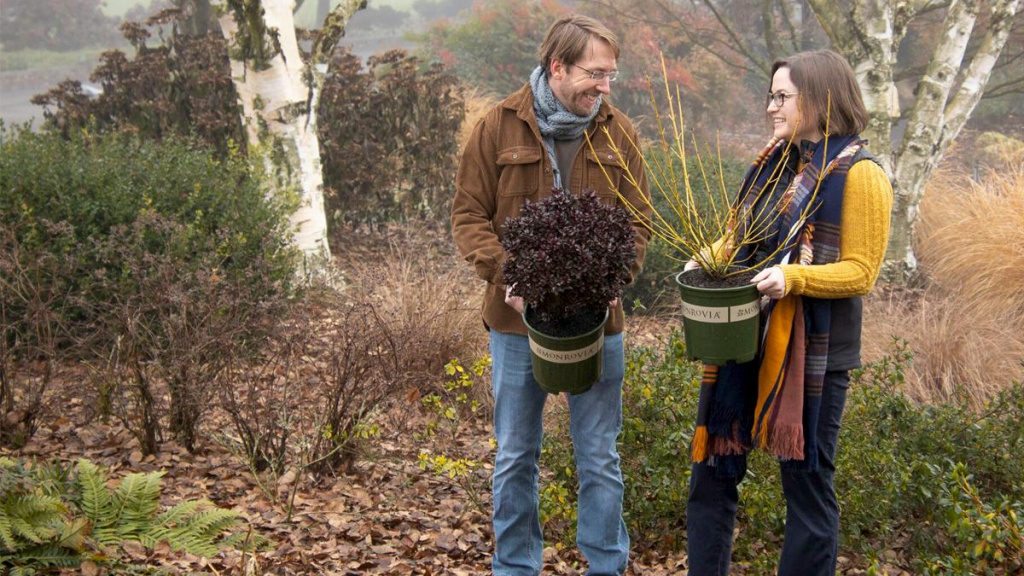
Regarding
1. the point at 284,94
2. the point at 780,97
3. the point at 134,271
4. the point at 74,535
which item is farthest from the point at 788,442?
the point at 284,94

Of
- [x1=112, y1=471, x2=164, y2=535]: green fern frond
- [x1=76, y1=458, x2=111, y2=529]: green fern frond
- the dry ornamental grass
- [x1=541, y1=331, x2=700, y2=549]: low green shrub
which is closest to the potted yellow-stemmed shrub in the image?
[x1=541, y1=331, x2=700, y2=549]: low green shrub

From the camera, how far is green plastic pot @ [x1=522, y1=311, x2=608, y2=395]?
278cm

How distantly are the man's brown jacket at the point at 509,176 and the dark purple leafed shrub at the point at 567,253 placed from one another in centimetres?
26

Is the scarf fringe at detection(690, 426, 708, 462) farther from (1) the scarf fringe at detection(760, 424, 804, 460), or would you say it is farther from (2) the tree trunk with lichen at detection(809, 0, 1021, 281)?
(2) the tree trunk with lichen at detection(809, 0, 1021, 281)

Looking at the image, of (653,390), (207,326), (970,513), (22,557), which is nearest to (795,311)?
(970,513)

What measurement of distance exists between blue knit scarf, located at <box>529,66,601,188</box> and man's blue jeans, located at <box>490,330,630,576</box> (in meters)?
0.63

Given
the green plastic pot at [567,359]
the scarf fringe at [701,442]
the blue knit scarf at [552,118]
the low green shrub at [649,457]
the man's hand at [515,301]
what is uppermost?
the blue knit scarf at [552,118]

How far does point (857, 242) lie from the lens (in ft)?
9.12

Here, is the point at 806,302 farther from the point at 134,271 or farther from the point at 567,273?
the point at 134,271

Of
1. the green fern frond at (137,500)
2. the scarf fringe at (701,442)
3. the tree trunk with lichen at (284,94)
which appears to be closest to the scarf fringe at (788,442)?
the scarf fringe at (701,442)

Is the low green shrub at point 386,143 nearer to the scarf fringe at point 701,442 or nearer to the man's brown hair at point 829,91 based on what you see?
the scarf fringe at point 701,442

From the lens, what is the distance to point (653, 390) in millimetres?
4023

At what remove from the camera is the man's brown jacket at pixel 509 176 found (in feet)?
10.1

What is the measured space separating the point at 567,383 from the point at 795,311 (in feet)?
2.34
